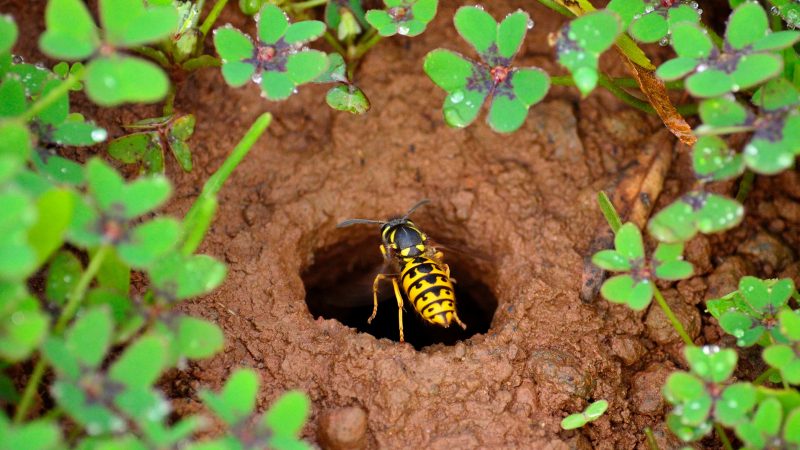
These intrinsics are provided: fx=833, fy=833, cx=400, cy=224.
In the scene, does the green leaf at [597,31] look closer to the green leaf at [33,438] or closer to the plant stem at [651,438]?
the plant stem at [651,438]

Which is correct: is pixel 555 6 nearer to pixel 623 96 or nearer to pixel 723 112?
pixel 623 96

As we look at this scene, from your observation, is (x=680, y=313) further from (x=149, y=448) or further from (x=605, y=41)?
(x=149, y=448)

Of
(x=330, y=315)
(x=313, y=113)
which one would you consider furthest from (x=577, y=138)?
(x=330, y=315)

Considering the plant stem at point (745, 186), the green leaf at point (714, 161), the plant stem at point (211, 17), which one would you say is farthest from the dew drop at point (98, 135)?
the plant stem at point (745, 186)

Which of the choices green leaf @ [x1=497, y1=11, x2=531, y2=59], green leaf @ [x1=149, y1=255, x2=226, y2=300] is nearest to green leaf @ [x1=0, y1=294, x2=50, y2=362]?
green leaf @ [x1=149, y1=255, x2=226, y2=300]

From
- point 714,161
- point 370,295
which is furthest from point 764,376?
point 370,295

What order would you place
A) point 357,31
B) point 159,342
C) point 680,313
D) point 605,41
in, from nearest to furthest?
point 159,342 < point 605,41 < point 680,313 < point 357,31
